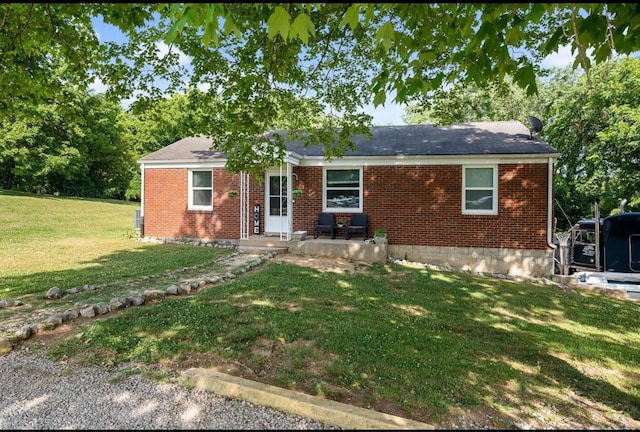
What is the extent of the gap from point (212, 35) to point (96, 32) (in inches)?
249

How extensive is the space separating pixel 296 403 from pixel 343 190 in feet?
33.1

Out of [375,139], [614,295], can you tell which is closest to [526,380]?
[614,295]

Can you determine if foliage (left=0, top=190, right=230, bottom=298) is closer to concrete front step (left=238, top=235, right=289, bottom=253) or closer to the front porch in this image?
concrete front step (left=238, top=235, right=289, bottom=253)

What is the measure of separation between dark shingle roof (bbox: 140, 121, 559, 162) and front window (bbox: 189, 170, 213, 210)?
0.63 m

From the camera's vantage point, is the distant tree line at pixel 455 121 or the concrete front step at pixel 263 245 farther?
the concrete front step at pixel 263 245

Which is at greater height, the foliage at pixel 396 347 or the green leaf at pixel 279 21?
the green leaf at pixel 279 21

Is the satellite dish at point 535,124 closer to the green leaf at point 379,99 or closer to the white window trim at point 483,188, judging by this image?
the white window trim at point 483,188

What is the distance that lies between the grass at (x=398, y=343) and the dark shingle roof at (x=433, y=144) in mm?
5165

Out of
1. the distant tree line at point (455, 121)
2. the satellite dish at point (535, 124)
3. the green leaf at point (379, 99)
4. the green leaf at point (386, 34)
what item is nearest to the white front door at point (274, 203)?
the distant tree line at point (455, 121)

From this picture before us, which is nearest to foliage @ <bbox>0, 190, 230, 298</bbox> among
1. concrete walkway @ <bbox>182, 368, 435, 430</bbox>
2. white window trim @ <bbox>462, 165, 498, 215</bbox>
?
concrete walkway @ <bbox>182, 368, 435, 430</bbox>

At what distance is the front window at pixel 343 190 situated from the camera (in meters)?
12.5

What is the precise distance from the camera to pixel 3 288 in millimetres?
6727

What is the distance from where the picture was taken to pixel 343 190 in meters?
12.6

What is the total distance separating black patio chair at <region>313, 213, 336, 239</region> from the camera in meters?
Result: 12.2
